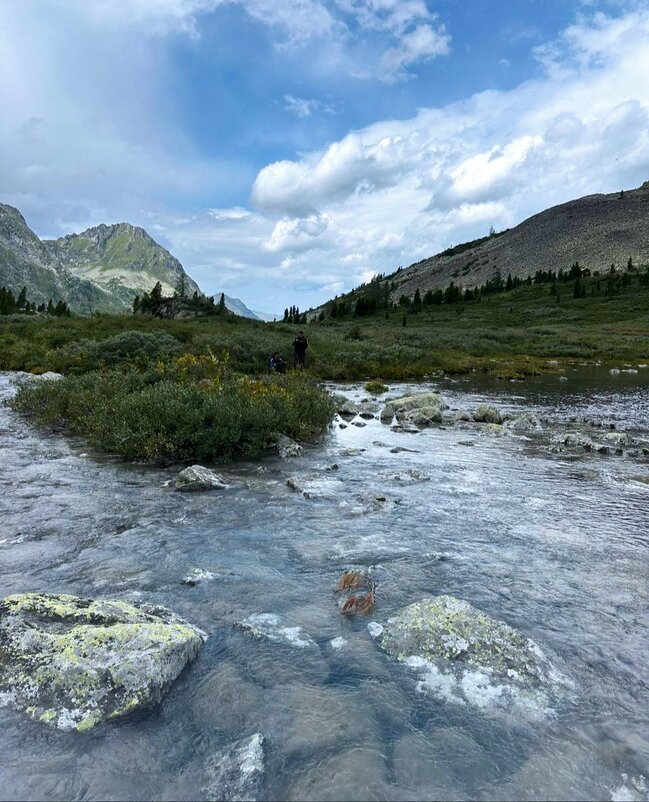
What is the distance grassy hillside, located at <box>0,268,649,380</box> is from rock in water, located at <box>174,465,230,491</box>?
12.9 metres

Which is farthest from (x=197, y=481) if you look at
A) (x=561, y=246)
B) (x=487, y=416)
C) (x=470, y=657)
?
(x=561, y=246)

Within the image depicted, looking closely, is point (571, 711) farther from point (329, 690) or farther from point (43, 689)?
point (43, 689)

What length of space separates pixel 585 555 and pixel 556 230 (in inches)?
6654

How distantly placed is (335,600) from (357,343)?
3968cm

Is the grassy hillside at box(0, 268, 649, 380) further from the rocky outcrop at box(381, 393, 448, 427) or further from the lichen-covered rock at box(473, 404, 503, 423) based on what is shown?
the lichen-covered rock at box(473, 404, 503, 423)

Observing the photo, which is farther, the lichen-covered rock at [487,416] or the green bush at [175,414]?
the lichen-covered rock at [487,416]

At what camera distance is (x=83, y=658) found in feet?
13.6

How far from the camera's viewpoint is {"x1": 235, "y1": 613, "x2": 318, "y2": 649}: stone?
5.01 m

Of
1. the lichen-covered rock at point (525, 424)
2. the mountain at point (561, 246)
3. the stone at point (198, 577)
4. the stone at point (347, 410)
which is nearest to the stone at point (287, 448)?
the stone at point (347, 410)

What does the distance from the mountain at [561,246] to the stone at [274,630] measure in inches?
5362

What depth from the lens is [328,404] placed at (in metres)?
17.0

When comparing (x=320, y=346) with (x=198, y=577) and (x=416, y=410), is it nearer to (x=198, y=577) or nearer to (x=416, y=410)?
(x=416, y=410)

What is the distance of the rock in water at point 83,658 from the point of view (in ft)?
12.8

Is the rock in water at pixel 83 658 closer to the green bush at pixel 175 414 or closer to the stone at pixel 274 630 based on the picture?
the stone at pixel 274 630
